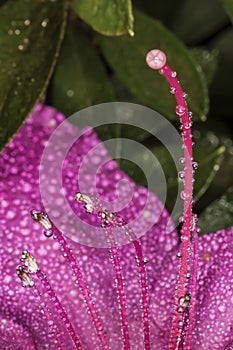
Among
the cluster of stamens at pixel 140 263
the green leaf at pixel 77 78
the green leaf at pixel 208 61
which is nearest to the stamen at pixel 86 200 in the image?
the cluster of stamens at pixel 140 263

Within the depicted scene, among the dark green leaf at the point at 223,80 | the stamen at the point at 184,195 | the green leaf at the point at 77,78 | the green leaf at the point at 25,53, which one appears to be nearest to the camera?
the stamen at the point at 184,195

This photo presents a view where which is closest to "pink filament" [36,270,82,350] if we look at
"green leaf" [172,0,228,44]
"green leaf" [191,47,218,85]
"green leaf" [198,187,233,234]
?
"green leaf" [198,187,233,234]

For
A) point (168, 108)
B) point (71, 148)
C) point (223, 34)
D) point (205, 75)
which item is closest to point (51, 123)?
point (71, 148)

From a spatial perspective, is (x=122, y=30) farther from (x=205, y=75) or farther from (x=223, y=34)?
(x=223, y=34)

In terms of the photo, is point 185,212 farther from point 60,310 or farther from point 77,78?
point 77,78

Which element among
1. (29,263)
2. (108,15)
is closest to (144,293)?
(29,263)

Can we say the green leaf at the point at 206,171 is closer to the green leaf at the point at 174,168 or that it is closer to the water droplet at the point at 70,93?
the green leaf at the point at 174,168
